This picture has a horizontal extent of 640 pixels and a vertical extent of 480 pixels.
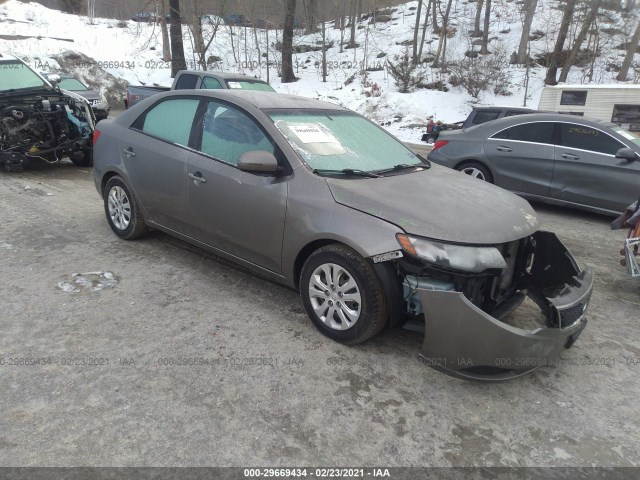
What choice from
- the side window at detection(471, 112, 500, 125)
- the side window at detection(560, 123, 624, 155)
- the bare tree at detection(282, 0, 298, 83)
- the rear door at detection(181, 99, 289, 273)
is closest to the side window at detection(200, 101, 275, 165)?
the rear door at detection(181, 99, 289, 273)

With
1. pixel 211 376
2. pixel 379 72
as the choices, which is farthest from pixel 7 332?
pixel 379 72

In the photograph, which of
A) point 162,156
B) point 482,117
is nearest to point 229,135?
point 162,156

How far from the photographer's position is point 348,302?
Result: 10.2 ft

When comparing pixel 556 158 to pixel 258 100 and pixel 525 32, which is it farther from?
pixel 525 32

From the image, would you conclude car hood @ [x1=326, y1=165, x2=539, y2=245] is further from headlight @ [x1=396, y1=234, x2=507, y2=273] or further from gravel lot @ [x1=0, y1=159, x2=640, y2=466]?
gravel lot @ [x1=0, y1=159, x2=640, y2=466]

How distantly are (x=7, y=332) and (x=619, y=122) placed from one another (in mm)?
13244

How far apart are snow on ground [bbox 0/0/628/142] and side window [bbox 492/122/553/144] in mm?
9981

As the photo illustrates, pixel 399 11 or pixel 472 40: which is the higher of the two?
pixel 399 11

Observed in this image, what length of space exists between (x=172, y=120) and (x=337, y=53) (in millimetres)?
29505

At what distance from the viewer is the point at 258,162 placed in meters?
3.32

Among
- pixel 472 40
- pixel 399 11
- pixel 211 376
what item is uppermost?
pixel 399 11

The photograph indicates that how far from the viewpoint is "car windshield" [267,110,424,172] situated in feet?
11.6

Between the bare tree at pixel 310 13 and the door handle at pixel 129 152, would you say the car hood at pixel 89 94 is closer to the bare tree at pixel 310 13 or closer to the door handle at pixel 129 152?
the door handle at pixel 129 152

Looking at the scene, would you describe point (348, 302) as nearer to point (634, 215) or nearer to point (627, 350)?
point (627, 350)
